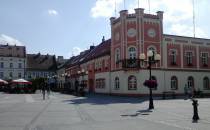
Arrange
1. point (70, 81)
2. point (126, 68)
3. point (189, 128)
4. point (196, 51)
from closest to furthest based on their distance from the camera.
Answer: point (189, 128)
point (126, 68)
point (196, 51)
point (70, 81)

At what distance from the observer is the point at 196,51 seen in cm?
4491

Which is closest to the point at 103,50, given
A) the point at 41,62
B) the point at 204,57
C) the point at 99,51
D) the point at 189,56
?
the point at 99,51

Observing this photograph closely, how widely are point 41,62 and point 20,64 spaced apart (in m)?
7.80

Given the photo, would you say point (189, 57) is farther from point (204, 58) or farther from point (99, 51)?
point (99, 51)

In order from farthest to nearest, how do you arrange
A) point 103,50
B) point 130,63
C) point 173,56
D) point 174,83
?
point 103,50, point 173,56, point 174,83, point 130,63

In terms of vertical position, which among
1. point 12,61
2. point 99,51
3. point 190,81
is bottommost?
point 190,81

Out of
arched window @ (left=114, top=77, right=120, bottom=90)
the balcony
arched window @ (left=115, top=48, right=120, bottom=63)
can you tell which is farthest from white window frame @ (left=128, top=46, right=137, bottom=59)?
arched window @ (left=114, top=77, right=120, bottom=90)

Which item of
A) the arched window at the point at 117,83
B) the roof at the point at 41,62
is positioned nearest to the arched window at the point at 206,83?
the arched window at the point at 117,83

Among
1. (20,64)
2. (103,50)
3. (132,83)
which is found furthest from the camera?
(20,64)

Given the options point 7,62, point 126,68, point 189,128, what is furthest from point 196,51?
point 7,62

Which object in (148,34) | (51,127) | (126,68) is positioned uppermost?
(148,34)

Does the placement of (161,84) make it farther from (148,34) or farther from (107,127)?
(107,127)

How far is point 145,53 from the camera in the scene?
1543 inches

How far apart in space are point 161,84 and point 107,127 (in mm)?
29023
